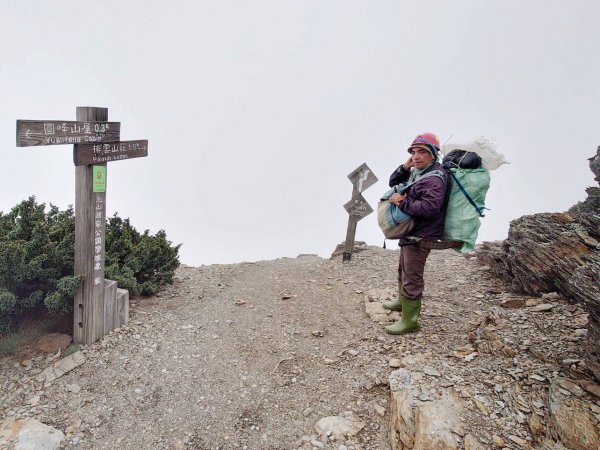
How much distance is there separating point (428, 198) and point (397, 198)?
0.43 metres

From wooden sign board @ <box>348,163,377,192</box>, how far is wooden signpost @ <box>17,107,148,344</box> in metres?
4.75

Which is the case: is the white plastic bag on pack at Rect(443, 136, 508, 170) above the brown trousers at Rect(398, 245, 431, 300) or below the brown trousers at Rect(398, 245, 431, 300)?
above

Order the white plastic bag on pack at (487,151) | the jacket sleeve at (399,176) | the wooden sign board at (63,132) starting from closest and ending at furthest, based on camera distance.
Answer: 1. the wooden sign board at (63,132)
2. the white plastic bag on pack at (487,151)
3. the jacket sleeve at (399,176)

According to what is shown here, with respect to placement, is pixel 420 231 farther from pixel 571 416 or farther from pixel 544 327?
pixel 571 416

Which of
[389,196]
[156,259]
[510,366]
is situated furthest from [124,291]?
[510,366]

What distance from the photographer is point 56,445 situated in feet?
12.2

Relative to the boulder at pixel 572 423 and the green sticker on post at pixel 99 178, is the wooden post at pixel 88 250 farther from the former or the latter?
the boulder at pixel 572 423

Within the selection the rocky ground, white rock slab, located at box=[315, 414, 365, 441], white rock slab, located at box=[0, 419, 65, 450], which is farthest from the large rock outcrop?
white rock slab, located at box=[0, 419, 65, 450]

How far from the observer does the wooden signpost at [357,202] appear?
851cm

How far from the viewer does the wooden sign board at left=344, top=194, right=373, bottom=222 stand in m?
8.58

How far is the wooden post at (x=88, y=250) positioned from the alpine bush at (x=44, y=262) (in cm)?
15

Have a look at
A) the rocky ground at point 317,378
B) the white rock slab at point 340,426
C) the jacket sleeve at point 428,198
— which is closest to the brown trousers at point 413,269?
the jacket sleeve at point 428,198

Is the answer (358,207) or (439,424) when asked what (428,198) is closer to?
(439,424)

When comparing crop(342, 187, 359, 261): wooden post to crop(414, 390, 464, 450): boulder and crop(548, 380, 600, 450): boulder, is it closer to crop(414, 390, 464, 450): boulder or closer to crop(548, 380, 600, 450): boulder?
crop(414, 390, 464, 450): boulder
